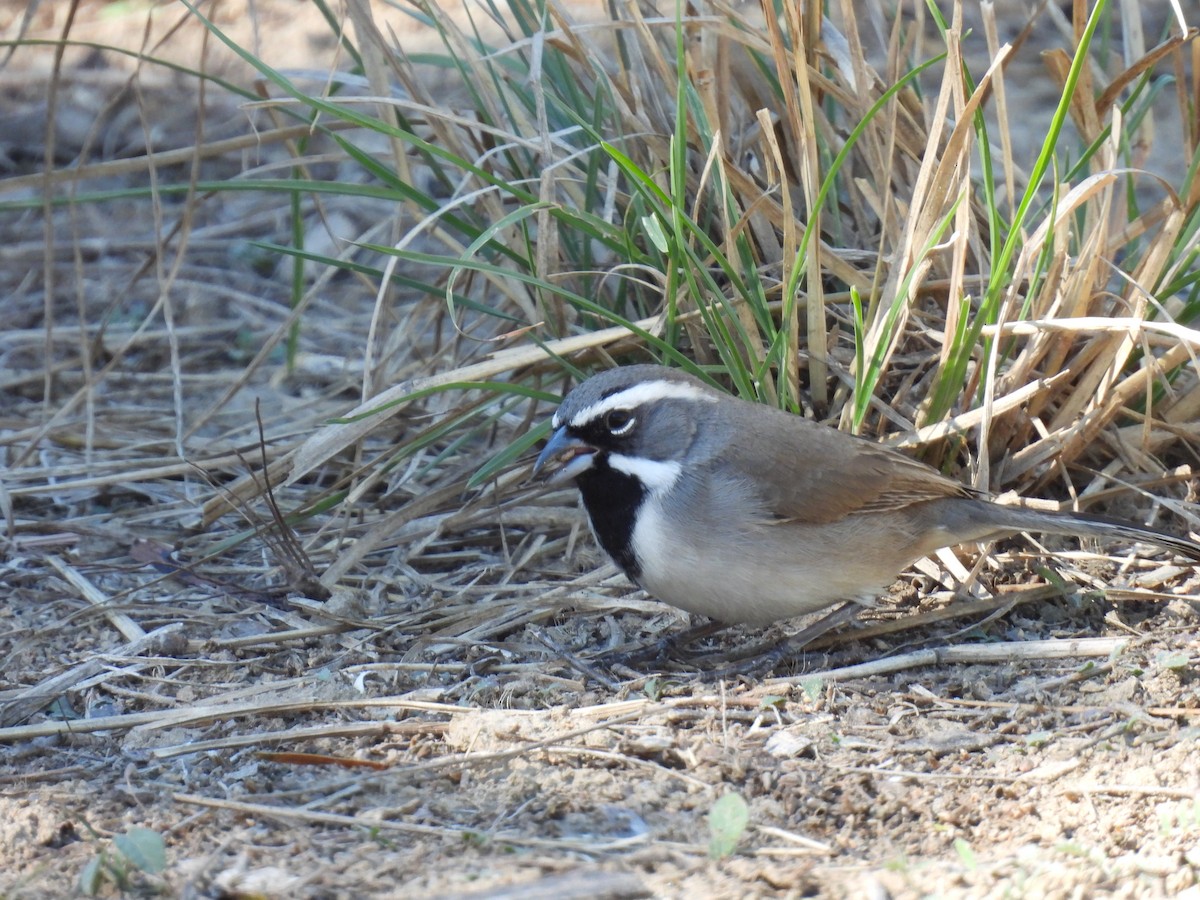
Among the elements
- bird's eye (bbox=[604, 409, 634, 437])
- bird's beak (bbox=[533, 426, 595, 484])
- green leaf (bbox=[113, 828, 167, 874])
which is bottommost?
green leaf (bbox=[113, 828, 167, 874])

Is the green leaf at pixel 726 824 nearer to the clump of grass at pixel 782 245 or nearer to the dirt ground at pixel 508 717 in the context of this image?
the dirt ground at pixel 508 717

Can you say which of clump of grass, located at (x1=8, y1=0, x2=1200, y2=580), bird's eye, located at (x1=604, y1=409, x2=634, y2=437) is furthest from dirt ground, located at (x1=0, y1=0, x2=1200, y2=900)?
bird's eye, located at (x1=604, y1=409, x2=634, y2=437)

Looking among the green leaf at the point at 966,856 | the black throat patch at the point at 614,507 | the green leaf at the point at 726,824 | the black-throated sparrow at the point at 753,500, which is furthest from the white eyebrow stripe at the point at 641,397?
the green leaf at the point at 966,856

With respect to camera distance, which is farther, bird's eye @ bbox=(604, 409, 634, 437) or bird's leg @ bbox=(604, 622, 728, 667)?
bird's leg @ bbox=(604, 622, 728, 667)

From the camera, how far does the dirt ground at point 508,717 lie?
3.13 meters

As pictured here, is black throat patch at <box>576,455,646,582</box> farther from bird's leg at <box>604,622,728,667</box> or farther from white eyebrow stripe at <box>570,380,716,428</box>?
bird's leg at <box>604,622,728,667</box>

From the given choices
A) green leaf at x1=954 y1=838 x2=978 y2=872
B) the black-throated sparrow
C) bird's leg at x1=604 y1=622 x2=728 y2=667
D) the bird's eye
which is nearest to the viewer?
green leaf at x1=954 y1=838 x2=978 y2=872

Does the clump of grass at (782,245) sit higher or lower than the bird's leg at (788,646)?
higher

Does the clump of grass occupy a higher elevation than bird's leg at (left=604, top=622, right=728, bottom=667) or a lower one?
higher

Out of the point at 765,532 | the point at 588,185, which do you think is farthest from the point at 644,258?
the point at 765,532

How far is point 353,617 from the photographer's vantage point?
4.86 meters

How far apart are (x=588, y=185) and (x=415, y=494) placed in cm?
141

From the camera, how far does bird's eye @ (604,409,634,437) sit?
4461 mm

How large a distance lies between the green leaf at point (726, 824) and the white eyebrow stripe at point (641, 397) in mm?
1469
